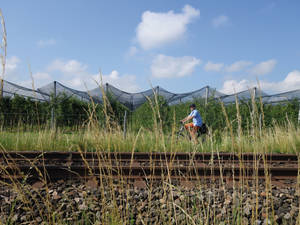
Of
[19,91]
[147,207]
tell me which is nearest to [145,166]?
[147,207]

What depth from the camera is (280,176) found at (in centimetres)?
358

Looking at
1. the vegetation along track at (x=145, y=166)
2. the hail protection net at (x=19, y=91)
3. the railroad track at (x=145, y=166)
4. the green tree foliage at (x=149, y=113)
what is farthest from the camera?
the hail protection net at (x=19, y=91)

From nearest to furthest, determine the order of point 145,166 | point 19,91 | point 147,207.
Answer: point 147,207
point 145,166
point 19,91

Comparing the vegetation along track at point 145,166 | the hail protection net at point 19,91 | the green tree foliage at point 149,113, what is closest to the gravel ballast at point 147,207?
the vegetation along track at point 145,166

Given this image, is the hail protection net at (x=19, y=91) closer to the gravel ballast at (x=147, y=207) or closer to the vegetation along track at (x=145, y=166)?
the vegetation along track at (x=145, y=166)

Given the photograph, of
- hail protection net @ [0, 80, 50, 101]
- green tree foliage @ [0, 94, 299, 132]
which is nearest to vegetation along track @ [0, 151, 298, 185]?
green tree foliage @ [0, 94, 299, 132]

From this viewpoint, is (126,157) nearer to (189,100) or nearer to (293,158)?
(293,158)

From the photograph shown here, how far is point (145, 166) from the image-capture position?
3787mm

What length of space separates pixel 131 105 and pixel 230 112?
34.2 feet

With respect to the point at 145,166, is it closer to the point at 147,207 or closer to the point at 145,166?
the point at 145,166

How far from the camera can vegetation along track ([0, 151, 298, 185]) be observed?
3133 mm

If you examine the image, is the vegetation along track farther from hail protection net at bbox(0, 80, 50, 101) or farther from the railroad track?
hail protection net at bbox(0, 80, 50, 101)

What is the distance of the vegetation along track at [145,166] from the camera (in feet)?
10.3

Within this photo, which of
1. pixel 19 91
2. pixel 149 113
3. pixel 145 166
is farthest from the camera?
pixel 19 91
